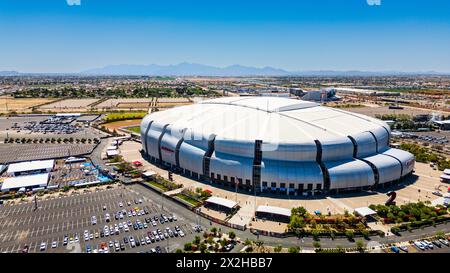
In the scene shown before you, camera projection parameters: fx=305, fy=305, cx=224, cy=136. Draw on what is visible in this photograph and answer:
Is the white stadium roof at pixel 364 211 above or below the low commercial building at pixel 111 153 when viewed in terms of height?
below

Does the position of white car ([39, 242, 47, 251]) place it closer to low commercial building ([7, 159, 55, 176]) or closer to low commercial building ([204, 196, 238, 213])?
low commercial building ([204, 196, 238, 213])

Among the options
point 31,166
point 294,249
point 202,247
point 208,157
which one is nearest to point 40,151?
point 31,166

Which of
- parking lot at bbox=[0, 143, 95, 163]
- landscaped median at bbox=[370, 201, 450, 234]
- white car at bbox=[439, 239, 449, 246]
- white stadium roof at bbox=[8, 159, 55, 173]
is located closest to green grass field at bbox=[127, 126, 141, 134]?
parking lot at bbox=[0, 143, 95, 163]

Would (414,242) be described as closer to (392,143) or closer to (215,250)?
(215,250)

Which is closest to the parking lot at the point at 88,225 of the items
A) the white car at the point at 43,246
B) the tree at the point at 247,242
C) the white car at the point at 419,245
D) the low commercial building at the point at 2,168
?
the white car at the point at 43,246

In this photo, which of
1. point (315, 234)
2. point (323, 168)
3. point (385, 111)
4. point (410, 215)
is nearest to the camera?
point (315, 234)

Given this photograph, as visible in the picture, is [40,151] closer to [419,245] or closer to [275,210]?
[275,210]

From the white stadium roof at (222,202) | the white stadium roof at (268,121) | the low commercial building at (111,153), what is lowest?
the white stadium roof at (222,202)

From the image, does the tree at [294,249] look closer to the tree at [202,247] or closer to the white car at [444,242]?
the tree at [202,247]
